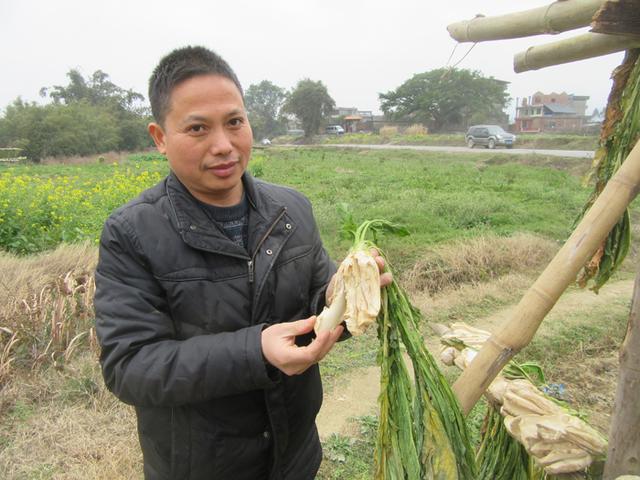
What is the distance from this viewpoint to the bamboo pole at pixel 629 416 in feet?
3.54

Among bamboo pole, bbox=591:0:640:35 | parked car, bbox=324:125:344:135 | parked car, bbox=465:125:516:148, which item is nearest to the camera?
bamboo pole, bbox=591:0:640:35

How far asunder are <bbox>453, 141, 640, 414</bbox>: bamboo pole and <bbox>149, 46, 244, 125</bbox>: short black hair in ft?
3.65

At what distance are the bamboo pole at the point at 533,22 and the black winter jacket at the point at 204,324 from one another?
2.73ft

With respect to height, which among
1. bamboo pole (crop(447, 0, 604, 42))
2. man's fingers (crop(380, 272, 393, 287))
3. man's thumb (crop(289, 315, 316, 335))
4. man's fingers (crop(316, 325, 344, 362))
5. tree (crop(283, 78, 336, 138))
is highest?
tree (crop(283, 78, 336, 138))

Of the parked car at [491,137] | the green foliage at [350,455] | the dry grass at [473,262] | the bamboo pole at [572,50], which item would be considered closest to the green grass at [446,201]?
the dry grass at [473,262]

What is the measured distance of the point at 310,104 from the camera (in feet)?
153

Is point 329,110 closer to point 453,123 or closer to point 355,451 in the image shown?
point 453,123

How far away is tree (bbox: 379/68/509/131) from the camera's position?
1703 inches

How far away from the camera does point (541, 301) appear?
1037mm

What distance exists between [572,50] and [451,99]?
45.1 metres

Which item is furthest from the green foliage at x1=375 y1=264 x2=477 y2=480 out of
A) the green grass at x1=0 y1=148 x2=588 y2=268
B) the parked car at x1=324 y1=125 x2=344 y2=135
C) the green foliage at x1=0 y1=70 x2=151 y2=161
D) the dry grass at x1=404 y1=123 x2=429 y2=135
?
the parked car at x1=324 y1=125 x2=344 y2=135

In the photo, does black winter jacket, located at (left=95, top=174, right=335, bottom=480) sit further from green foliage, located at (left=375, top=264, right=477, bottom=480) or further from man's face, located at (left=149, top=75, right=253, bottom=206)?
green foliage, located at (left=375, top=264, right=477, bottom=480)

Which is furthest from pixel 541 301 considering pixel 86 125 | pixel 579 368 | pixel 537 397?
pixel 86 125

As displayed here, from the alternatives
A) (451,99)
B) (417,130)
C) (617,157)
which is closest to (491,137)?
(417,130)
